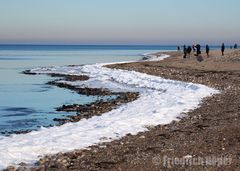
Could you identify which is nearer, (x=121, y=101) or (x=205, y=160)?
(x=205, y=160)

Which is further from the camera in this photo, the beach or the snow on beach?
the snow on beach

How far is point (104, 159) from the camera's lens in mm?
9102

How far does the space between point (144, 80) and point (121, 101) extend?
1094 centimetres

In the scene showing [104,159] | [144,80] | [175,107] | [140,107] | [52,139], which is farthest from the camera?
[144,80]

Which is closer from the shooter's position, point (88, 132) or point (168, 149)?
point (168, 149)

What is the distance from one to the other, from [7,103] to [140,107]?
8555 mm

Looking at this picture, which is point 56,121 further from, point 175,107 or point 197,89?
point 197,89

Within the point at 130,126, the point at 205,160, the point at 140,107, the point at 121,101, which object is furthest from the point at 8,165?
the point at 121,101

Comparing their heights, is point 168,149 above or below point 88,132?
above

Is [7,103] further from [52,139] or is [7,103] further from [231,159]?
[231,159]

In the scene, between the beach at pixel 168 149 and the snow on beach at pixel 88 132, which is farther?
the snow on beach at pixel 88 132

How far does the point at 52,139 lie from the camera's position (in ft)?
36.0

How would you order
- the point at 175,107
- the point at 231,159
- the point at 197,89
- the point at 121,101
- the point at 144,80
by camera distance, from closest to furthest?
1. the point at 231,159
2. the point at 175,107
3. the point at 121,101
4. the point at 197,89
5. the point at 144,80

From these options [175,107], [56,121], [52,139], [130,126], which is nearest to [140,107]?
→ [175,107]
